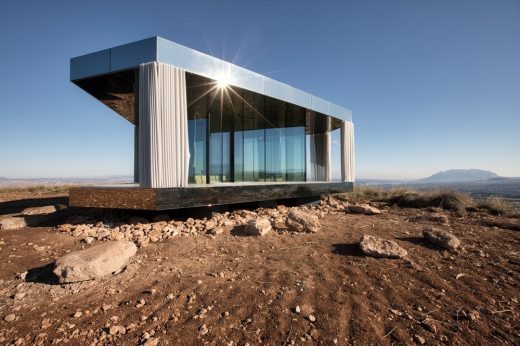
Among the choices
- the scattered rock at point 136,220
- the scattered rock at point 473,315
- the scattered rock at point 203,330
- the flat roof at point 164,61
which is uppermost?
the flat roof at point 164,61

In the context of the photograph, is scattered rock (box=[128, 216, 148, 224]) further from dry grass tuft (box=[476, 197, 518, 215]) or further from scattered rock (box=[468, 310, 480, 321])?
dry grass tuft (box=[476, 197, 518, 215])

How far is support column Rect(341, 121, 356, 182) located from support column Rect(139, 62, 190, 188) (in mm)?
10213

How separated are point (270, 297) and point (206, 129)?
312 inches

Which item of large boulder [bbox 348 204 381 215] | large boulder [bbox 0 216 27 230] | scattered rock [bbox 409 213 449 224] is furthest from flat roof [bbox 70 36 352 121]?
scattered rock [bbox 409 213 449 224]

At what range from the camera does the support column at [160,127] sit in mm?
6480

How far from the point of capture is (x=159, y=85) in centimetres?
654

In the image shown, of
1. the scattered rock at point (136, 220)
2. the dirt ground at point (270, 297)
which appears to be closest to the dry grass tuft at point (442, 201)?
the dirt ground at point (270, 297)

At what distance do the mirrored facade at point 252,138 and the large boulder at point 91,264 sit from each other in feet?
17.4

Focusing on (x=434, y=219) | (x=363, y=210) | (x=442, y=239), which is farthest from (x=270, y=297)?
(x=363, y=210)

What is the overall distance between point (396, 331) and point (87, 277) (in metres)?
4.08

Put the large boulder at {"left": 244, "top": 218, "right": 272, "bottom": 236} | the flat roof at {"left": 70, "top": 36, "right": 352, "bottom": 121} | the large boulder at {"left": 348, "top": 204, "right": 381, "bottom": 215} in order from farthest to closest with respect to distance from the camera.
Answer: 1. the large boulder at {"left": 348, "top": 204, "right": 381, "bottom": 215}
2. the flat roof at {"left": 70, "top": 36, "right": 352, "bottom": 121}
3. the large boulder at {"left": 244, "top": 218, "right": 272, "bottom": 236}

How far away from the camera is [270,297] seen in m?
3.38

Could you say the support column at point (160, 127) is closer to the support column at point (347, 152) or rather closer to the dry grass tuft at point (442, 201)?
the dry grass tuft at point (442, 201)

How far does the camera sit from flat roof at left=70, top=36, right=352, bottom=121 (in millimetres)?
6633
